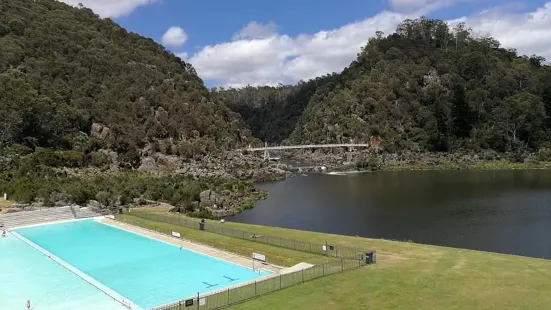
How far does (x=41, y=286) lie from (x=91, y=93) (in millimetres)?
99835

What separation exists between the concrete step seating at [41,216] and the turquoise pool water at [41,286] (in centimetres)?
993

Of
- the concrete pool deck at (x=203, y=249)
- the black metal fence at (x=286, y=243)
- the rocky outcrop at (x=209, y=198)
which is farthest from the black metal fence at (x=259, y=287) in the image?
the rocky outcrop at (x=209, y=198)

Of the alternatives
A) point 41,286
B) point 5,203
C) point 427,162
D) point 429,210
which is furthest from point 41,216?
point 427,162

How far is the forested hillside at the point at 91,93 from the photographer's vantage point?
3789 inches

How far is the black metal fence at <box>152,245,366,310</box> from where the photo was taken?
69.1ft

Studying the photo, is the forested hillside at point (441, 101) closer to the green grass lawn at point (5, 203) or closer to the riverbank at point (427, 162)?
the riverbank at point (427, 162)

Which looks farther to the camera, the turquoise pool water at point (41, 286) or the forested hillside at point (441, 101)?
the forested hillside at point (441, 101)

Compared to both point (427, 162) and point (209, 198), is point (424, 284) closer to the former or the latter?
point (209, 198)

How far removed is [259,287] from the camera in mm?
23812

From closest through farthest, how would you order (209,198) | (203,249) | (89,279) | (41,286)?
(41,286), (89,279), (203,249), (209,198)

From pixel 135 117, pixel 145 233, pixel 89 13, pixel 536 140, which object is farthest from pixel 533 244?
pixel 89 13

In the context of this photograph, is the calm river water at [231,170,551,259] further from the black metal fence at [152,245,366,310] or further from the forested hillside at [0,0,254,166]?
the forested hillside at [0,0,254,166]

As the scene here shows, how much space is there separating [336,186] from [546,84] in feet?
311

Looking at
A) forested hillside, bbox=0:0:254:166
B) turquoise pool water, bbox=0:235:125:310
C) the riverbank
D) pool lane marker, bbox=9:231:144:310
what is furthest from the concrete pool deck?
the riverbank
